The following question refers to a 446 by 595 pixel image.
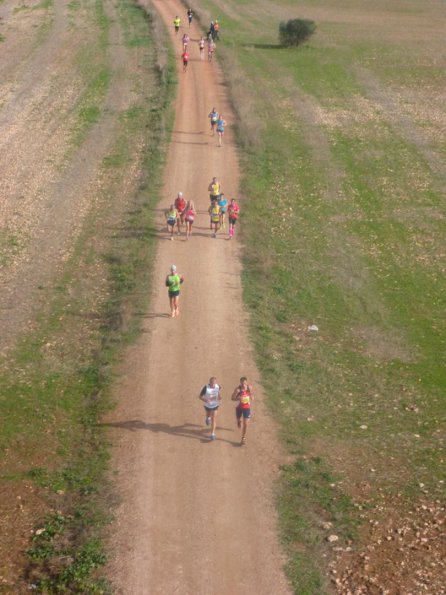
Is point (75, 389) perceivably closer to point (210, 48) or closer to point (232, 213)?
point (232, 213)

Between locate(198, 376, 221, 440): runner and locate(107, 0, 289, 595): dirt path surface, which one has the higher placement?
locate(198, 376, 221, 440): runner

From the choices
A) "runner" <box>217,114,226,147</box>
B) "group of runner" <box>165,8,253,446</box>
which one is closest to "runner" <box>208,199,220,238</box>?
"group of runner" <box>165,8,253,446</box>

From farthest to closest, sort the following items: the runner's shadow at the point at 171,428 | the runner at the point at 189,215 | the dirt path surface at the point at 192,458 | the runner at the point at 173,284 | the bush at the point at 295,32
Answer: the bush at the point at 295,32, the runner at the point at 189,215, the runner at the point at 173,284, the runner's shadow at the point at 171,428, the dirt path surface at the point at 192,458

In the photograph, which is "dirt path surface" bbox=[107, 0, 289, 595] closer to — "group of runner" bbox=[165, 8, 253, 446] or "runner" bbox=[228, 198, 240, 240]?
"group of runner" bbox=[165, 8, 253, 446]

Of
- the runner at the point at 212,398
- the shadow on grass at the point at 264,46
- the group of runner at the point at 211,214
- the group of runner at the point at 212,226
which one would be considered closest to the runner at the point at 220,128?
the group of runner at the point at 212,226

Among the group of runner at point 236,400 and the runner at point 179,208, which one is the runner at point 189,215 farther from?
the group of runner at point 236,400

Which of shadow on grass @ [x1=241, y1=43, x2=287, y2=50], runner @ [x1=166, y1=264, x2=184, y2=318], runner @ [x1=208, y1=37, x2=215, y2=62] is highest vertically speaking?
runner @ [x1=166, y1=264, x2=184, y2=318]
